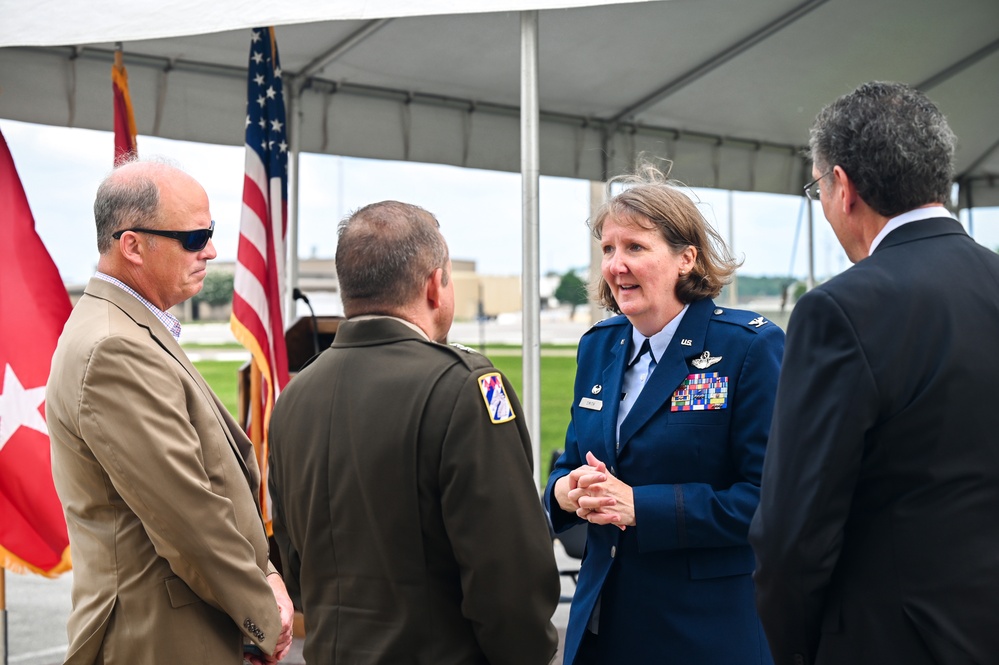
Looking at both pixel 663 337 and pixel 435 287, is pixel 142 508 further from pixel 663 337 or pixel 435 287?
pixel 663 337

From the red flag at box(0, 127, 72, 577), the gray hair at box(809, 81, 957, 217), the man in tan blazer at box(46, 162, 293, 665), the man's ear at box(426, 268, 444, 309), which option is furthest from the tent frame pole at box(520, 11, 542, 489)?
the red flag at box(0, 127, 72, 577)

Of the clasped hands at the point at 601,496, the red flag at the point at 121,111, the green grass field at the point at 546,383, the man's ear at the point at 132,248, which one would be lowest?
the green grass field at the point at 546,383

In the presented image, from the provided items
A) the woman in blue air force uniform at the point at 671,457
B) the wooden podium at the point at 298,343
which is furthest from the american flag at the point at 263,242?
the woman in blue air force uniform at the point at 671,457

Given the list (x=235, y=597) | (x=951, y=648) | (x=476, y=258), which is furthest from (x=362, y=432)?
(x=476, y=258)

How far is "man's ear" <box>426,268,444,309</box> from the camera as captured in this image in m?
1.77

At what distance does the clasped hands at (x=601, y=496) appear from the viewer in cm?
206

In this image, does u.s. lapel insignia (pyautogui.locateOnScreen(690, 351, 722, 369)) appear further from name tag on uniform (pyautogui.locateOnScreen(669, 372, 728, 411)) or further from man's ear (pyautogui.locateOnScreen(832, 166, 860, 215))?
man's ear (pyautogui.locateOnScreen(832, 166, 860, 215))

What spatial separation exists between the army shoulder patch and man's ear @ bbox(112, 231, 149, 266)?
1.03 meters

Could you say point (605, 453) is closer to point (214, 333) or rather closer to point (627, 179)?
point (627, 179)

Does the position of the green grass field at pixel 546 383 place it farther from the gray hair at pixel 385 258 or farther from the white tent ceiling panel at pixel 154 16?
the gray hair at pixel 385 258

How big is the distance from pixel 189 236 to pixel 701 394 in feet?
4.28

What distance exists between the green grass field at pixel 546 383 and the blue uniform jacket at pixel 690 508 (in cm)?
1757

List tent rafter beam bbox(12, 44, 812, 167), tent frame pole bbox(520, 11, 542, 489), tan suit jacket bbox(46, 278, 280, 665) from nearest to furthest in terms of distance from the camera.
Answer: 1. tan suit jacket bbox(46, 278, 280, 665)
2. tent frame pole bbox(520, 11, 542, 489)
3. tent rafter beam bbox(12, 44, 812, 167)

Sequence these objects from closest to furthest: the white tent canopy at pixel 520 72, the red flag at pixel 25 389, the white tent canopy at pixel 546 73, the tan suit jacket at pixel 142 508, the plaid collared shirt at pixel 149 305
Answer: the tan suit jacket at pixel 142 508, the plaid collared shirt at pixel 149 305, the red flag at pixel 25 389, the white tent canopy at pixel 520 72, the white tent canopy at pixel 546 73
